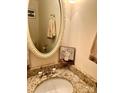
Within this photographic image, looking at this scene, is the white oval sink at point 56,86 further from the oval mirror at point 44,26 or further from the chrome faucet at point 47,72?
the oval mirror at point 44,26

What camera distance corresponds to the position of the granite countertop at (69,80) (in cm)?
110

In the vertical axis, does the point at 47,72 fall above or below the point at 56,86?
above

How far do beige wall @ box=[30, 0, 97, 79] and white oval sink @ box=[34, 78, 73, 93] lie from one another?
203 mm

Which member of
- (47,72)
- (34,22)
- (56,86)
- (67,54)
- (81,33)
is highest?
(34,22)

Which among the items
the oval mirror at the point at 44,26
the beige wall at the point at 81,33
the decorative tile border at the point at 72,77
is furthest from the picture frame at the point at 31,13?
the decorative tile border at the point at 72,77

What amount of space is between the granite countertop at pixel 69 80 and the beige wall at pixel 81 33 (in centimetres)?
11

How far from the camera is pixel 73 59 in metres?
1.41

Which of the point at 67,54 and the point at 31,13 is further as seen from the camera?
the point at 67,54

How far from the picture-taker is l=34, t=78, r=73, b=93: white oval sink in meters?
1.23

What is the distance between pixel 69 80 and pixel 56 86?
0.16 meters

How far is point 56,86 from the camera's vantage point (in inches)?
51.4

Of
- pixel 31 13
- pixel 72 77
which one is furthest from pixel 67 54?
pixel 31 13

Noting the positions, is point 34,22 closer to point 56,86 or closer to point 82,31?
point 82,31
